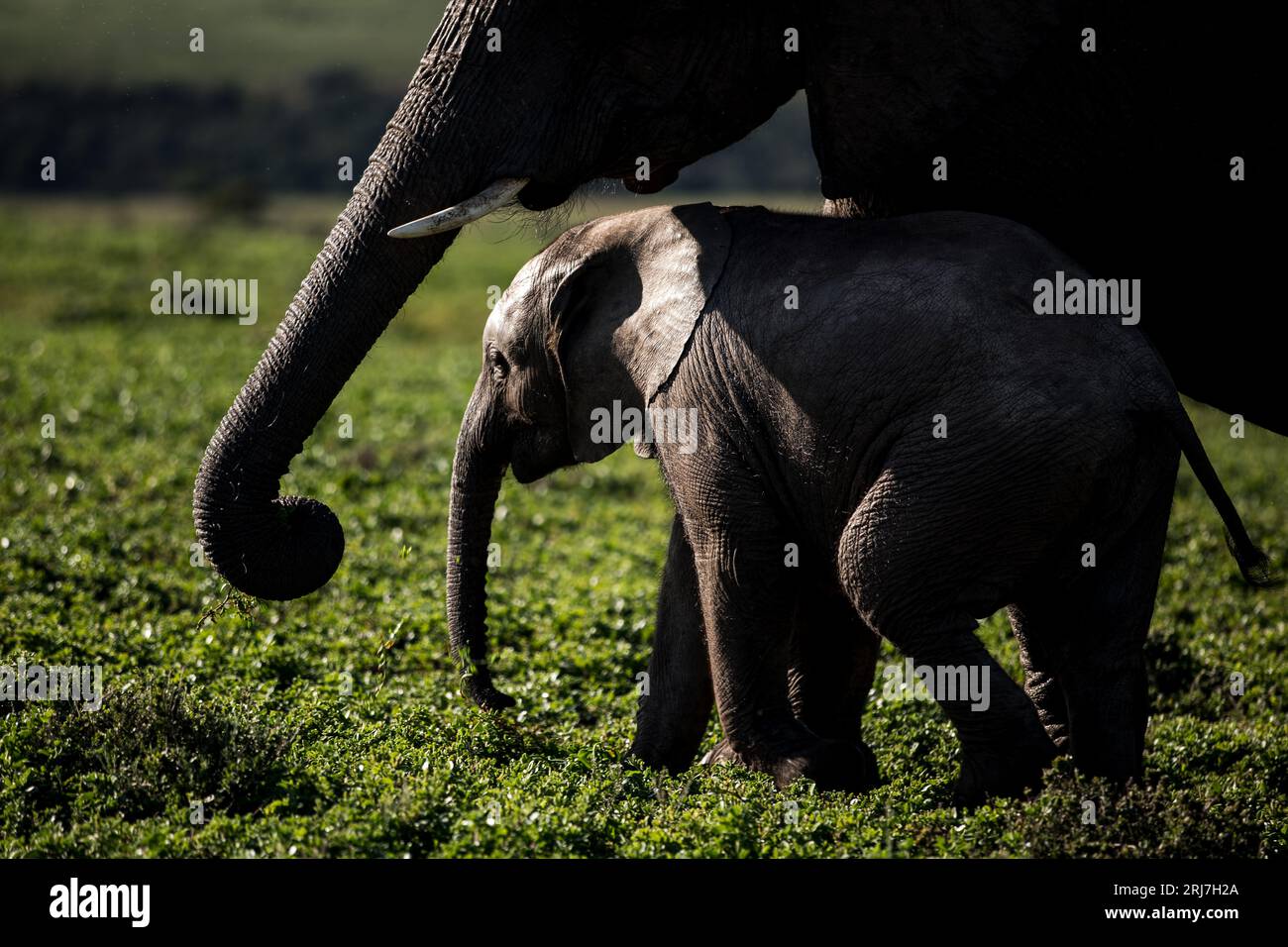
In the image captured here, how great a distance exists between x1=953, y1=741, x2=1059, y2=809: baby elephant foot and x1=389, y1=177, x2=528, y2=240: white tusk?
2.92 m

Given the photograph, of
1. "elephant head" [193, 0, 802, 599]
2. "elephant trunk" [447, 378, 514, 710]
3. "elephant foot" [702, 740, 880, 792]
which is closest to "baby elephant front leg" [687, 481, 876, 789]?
"elephant foot" [702, 740, 880, 792]

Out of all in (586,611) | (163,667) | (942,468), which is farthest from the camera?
(586,611)

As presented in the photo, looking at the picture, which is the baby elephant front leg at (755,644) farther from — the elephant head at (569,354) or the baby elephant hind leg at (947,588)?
the elephant head at (569,354)

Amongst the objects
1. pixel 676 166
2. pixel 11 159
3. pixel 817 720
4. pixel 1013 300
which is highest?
pixel 11 159

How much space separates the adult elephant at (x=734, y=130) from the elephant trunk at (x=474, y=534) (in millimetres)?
1000

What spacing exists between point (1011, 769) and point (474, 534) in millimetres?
2770

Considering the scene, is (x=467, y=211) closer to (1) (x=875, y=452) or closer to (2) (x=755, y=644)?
(1) (x=875, y=452)

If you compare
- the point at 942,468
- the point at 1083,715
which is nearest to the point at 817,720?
the point at 1083,715

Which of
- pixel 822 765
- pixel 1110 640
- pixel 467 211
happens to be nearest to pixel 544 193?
pixel 467 211

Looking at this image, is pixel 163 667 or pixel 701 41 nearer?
pixel 701 41

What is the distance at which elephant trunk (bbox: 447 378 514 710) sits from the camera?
6910mm

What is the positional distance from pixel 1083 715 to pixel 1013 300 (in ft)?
5.57
